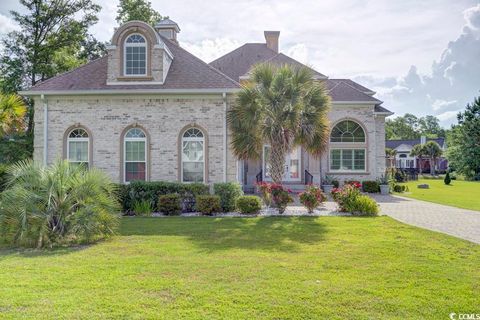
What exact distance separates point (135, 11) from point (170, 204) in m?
18.7

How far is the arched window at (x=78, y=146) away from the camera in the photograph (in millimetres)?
16109

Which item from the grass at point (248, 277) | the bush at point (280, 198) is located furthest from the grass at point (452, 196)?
the grass at point (248, 277)

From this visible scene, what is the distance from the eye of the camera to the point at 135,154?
16.0 m

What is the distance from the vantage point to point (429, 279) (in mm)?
5836

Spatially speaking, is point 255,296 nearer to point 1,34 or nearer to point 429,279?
point 429,279

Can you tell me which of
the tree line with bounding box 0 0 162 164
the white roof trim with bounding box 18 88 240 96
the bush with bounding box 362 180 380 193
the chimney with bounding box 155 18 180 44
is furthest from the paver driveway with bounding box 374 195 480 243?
the tree line with bounding box 0 0 162 164

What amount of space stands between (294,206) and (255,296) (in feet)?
35.8

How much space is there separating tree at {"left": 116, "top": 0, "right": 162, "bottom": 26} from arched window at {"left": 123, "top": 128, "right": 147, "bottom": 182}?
13889 millimetres

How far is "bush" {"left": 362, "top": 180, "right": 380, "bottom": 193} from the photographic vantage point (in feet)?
72.4

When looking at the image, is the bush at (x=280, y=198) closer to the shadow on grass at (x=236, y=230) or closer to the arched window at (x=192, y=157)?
the shadow on grass at (x=236, y=230)

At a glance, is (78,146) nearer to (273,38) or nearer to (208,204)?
(208,204)

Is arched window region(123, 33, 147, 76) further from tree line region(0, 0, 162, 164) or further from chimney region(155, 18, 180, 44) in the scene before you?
tree line region(0, 0, 162, 164)

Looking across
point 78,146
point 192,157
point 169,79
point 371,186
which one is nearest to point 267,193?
point 192,157

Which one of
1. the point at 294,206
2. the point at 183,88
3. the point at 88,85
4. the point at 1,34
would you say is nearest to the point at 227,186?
the point at 294,206
